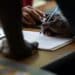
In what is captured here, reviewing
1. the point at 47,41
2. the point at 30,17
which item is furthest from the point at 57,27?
the point at 30,17

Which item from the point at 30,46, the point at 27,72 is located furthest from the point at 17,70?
the point at 30,46

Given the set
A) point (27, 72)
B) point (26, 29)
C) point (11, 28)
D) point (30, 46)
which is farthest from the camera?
point (26, 29)

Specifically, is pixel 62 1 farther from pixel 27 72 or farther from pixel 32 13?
pixel 32 13

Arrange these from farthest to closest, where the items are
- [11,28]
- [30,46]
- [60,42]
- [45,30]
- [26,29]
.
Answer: [26,29]
[45,30]
[60,42]
[30,46]
[11,28]

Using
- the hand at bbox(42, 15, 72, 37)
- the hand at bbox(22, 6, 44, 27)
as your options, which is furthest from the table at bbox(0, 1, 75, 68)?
the hand at bbox(22, 6, 44, 27)

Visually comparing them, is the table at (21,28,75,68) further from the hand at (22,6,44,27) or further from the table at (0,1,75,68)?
the hand at (22,6,44,27)

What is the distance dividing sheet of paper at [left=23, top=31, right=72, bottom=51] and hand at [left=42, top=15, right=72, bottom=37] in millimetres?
38

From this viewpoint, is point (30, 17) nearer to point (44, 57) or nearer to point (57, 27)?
point (57, 27)

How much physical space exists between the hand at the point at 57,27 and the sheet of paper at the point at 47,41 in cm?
4

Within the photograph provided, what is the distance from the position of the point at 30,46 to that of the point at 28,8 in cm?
59

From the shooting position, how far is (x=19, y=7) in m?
0.96

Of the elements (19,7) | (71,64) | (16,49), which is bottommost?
(71,64)

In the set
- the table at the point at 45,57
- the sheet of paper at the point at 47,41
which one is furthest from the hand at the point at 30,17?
the table at the point at 45,57

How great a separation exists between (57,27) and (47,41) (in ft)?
0.35
